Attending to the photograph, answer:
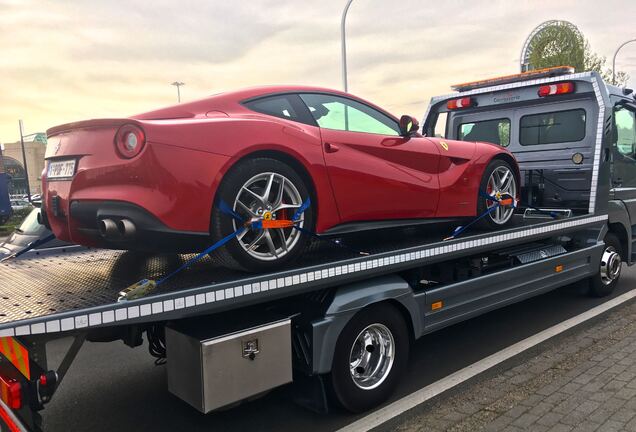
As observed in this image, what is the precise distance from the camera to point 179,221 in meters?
2.75

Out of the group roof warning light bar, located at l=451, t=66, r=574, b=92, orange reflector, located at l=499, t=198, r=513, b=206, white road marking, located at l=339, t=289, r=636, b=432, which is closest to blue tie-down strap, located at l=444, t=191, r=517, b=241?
orange reflector, located at l=499, t=198, r=513, b=206

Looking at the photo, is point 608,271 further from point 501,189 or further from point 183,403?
point 183,403

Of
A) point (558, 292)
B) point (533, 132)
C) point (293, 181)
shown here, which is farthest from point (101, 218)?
point (558, 292)

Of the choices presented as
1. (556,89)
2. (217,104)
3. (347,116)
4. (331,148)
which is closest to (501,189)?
(556,89)

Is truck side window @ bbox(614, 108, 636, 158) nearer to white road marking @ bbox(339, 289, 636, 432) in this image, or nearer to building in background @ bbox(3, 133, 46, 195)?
white road marking @ bbox(339, 289, 636, 432)

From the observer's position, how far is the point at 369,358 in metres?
3.60

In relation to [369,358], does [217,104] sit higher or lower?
higher

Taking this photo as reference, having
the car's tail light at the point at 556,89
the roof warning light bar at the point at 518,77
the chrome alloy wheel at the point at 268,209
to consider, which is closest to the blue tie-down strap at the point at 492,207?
the car's tail light at the point at 556,89

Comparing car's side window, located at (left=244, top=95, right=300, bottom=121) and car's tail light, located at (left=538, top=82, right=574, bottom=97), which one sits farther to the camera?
car's tail light, located at (left=538, top=82, right=574, bottom=97)

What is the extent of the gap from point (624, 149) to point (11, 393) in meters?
6.59

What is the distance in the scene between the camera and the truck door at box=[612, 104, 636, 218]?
605cm

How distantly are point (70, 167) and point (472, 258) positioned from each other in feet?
10.7

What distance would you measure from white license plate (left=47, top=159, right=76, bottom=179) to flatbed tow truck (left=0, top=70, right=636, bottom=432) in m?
0.63

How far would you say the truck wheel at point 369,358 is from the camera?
131 inches
